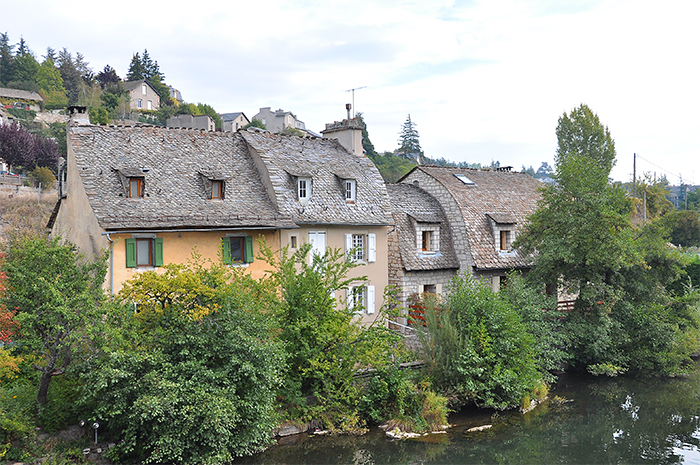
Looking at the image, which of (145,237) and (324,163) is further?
(324,163)

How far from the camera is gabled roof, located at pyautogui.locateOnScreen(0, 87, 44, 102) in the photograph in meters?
77.6

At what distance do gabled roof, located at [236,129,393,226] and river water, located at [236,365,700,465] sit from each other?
9632 mm

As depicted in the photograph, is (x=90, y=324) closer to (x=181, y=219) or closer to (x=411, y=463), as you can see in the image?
(x=181, y=219)

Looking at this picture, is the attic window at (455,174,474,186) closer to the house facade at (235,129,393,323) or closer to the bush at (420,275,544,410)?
the house facade at (235,129,393,323)

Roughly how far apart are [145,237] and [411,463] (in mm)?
11812

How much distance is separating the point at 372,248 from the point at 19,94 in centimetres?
7119

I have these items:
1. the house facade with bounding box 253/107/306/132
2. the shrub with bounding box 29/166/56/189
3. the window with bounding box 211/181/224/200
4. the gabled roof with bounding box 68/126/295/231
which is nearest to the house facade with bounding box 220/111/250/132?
the house facade with bounding box 253/107/306/132

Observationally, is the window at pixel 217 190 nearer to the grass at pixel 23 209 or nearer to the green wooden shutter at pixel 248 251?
the green wooden shutter at pixel 248 251

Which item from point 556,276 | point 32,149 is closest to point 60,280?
point 556,276

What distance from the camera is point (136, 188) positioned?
21781 millimetres

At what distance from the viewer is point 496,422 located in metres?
21.1

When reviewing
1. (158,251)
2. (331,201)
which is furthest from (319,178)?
(158,251)

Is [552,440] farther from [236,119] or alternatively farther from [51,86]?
[51,86]

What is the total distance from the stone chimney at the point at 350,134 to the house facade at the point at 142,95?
54.9m
